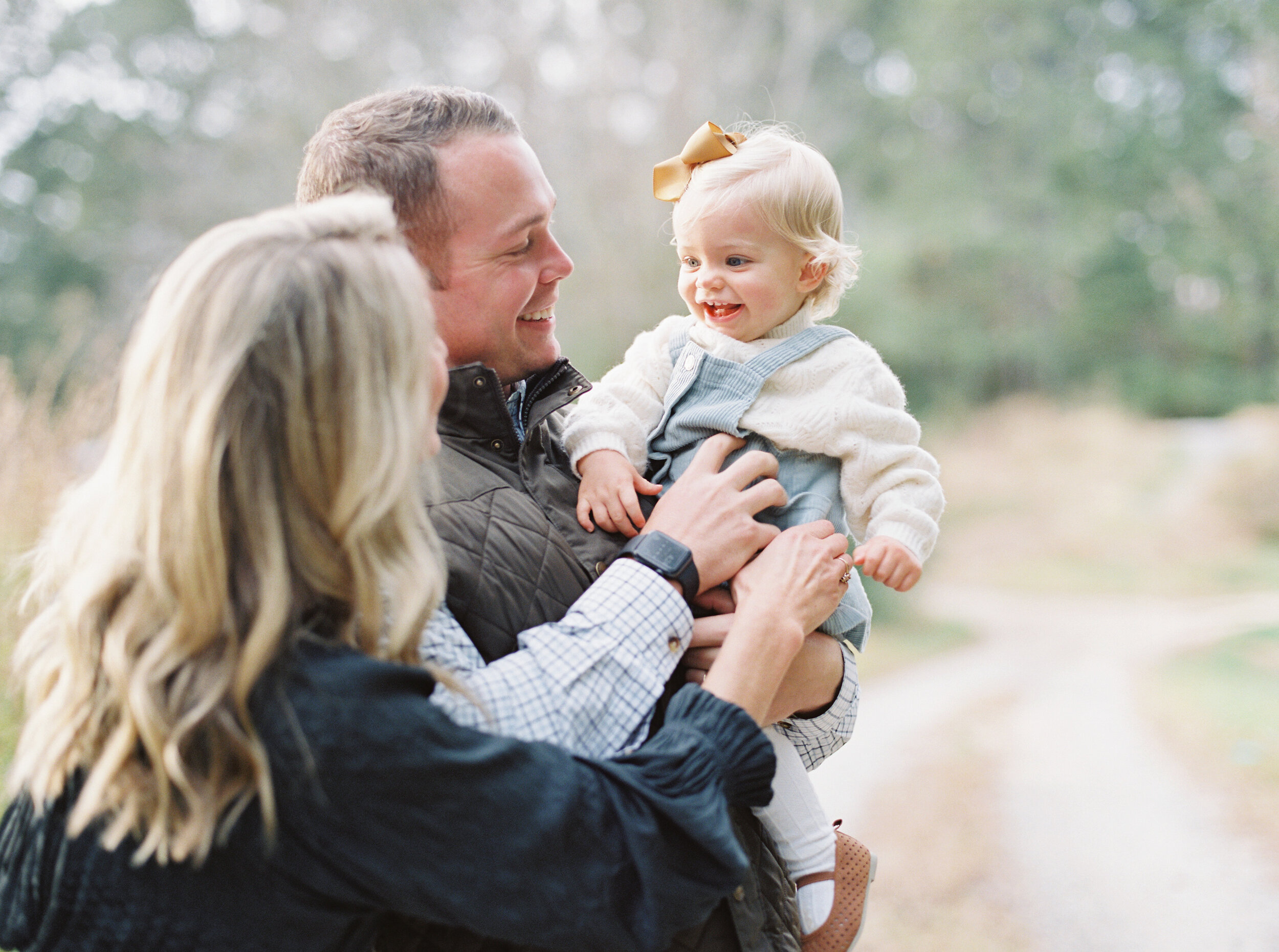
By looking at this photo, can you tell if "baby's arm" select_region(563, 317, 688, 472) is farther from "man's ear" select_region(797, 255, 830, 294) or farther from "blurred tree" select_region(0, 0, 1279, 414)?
"blurred tree" select_region(0, 0, 1279, 414)

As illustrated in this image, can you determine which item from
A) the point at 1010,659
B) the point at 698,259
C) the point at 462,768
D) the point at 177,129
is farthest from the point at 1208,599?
the point at 177,129

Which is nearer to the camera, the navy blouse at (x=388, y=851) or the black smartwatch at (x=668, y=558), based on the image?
the navy blouse at (x=388, y=851)

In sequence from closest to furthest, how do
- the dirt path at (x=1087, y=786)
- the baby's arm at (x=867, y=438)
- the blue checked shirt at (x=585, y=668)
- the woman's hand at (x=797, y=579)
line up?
the blue checked shirt at (x=585, y=668)
the woman's hand at (x=797, y=579)
the baby's arm at (x=867, y=438)
the dirt path at (x=1087, y=786)

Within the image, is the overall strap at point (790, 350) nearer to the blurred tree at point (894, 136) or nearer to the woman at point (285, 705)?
the woman at point (285, 705)

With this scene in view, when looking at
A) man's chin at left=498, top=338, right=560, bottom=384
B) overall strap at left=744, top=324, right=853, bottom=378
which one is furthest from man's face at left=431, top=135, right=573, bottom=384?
overall strap at left=744, top=324, right=853, bottom=378

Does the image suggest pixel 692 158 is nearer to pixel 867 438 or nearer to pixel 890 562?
pixel 867 438

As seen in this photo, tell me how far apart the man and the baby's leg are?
0.14 ft

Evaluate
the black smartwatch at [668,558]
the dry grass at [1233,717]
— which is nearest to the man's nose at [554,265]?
the black smartwatch at [668,558]

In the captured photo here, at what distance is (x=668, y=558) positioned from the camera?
140 centimetres

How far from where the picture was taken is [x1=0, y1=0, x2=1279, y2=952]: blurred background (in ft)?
16.3

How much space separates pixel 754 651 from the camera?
4.35ft

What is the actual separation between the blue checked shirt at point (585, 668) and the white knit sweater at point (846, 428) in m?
0.42

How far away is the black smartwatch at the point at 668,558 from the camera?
1386mm

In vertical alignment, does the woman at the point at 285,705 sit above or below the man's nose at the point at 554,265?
below
